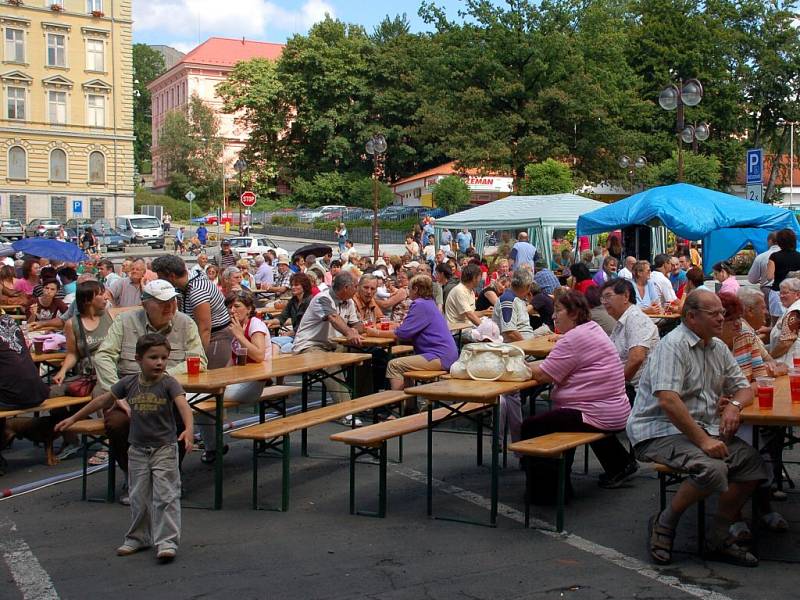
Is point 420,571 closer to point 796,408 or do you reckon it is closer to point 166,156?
point 796,408

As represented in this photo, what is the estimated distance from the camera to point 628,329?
793 centimetres

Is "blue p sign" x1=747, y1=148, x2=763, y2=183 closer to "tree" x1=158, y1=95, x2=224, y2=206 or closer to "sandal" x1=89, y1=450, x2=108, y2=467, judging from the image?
"sandal" x1=89, y1=450, x2=108, y2=467

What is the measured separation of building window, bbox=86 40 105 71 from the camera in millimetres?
71938

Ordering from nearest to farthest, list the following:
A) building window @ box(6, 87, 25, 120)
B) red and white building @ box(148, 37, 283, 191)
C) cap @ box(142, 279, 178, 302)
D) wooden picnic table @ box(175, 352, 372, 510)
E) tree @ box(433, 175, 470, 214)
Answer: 1. wooden picnic table @ box(175, 352, 372, 510)
2. cap @ box(142, 279, 178, 302)
3. tree @ box(433, 175, 470, 214)
4. building window @ box(6, 87, 25, 120)
5. red and white building @ box(148, 37, 283, 191)

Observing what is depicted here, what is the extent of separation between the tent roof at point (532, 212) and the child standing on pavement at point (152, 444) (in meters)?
21.1

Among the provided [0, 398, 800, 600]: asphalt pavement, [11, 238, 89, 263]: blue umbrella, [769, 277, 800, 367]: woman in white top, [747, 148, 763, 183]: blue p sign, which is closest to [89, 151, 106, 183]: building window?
[11, 238, 89, 263]: blue umbrella

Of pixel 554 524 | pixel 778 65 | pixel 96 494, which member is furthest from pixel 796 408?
pixel 778 65

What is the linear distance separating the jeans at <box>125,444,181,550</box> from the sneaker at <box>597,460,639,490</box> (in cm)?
317

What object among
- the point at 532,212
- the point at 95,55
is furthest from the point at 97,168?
the point at 532,212

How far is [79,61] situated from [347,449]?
69079 mm

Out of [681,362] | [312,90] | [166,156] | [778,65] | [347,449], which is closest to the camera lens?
[681,362]

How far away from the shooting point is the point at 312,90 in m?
70.9

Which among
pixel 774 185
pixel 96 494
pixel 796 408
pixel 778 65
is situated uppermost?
pixel 778 65

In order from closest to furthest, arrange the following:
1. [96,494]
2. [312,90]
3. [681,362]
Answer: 1. [681,362]
2. [96,494]
3. [312,90]
